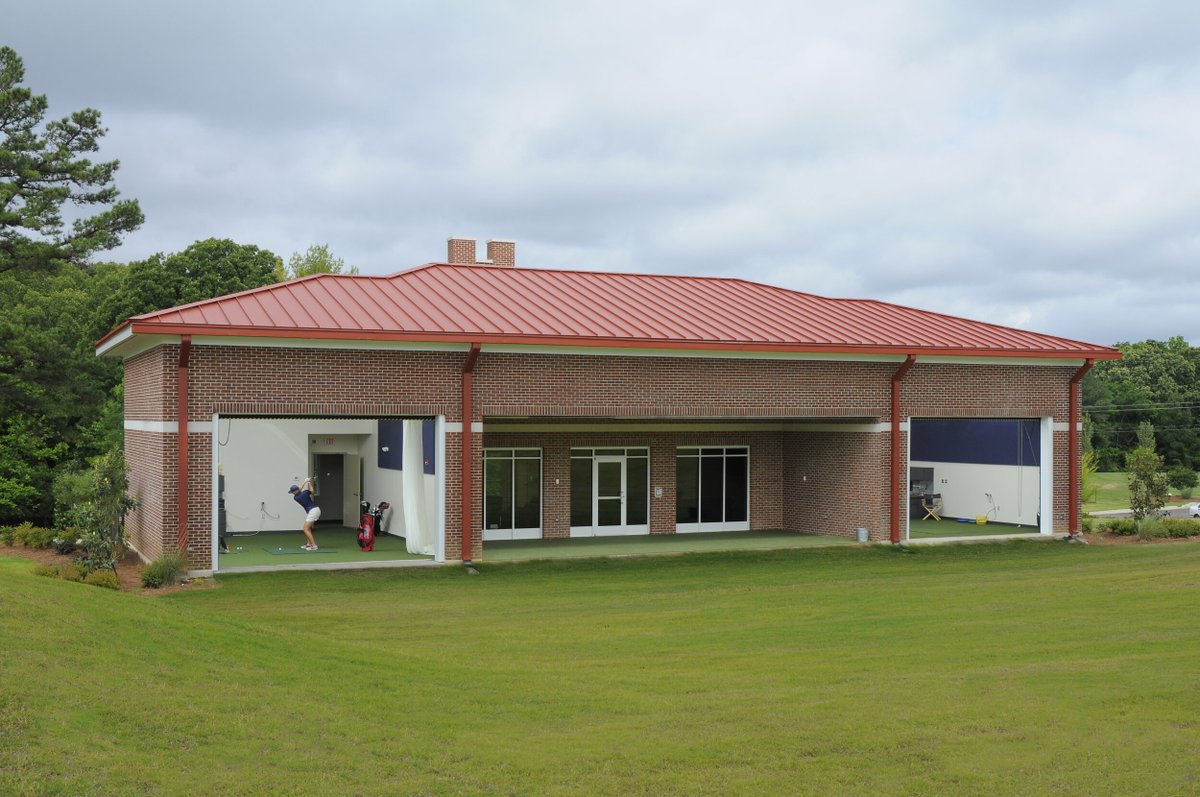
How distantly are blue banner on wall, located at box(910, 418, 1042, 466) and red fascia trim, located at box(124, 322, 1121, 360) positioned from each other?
8.41 ft

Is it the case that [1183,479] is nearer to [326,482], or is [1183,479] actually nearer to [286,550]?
[326,482]

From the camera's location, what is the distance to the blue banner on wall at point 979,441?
2983cm

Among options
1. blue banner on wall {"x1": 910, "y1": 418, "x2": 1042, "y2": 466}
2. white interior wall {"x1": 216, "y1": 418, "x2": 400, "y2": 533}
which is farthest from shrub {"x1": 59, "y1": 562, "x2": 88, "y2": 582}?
blue banner on wall {"x1": 910, "y1": 418, "x2": 1042, "y2": 466}

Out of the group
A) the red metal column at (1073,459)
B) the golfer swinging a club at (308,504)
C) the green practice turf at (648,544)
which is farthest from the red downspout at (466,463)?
the red metal column at (1073,459)

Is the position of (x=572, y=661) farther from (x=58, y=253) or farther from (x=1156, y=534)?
(x=58, y=253)

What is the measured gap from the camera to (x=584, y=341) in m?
22.2

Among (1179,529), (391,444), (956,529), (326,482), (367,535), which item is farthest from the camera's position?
(326,482)

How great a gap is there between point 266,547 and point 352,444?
5.13m

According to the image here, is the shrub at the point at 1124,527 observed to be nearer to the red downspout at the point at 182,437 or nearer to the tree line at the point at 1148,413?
the red downspout at the point at 182,437

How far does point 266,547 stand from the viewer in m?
24.7

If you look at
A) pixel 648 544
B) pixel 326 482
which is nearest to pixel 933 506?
pixel 648 544

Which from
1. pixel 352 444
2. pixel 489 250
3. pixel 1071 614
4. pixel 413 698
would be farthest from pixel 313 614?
pixel 489 250

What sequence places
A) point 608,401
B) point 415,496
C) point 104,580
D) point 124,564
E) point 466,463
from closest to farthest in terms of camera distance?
point 104,580
point 466,463
point 124,564
point 608,401
point 415,496

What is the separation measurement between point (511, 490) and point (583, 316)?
16.5 feet
